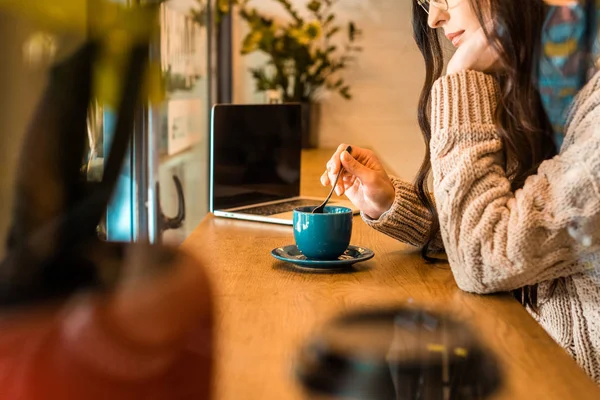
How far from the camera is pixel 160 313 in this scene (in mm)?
229

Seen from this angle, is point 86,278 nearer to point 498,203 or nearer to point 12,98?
point 12,98

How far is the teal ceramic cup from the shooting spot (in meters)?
0.91

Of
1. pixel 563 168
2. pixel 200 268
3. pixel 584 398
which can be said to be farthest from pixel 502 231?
pixel 200 268

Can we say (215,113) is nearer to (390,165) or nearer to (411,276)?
(390,165)

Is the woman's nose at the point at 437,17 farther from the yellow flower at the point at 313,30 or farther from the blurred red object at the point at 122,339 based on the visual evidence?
the yellow flower at the point at 313,30

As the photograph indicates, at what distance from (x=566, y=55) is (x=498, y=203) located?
162 millimetres

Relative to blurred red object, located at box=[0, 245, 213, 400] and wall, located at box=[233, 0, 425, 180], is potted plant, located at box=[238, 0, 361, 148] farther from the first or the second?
blurred red object, located at box=[0, 245, 213, 400]

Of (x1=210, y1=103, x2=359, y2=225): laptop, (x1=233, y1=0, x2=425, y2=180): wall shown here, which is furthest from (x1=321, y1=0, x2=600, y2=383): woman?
(x1=233, y1=0, x2=425, y2=180): wall

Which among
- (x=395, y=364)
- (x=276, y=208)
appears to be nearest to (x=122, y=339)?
(x=395, y=364)

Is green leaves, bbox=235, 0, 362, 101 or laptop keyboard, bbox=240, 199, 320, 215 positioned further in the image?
green leaves, bbox=235, 0, 362, 101

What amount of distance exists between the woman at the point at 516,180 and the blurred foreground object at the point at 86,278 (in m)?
0.55

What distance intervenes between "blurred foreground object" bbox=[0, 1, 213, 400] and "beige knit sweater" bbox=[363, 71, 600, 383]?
55cm

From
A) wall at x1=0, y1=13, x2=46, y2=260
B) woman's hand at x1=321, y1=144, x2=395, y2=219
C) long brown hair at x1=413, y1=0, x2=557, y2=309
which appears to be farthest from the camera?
woman's hand at x1=321, y1=144, x2=395, y2=219

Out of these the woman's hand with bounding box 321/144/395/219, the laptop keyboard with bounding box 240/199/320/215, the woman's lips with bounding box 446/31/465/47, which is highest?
the woman's lips with bounding box 446/31/465/47
